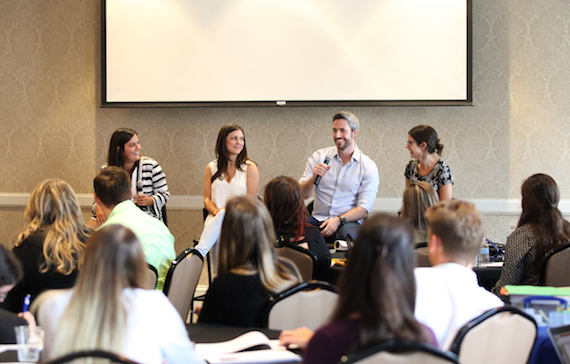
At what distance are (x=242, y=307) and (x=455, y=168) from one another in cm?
371

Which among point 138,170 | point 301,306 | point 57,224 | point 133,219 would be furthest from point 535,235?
point 138,170

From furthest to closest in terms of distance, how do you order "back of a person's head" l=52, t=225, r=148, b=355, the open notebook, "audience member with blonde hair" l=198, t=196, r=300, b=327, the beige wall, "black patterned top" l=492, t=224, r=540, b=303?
the beige wall
"black patterned top" l=492, t=224, r=540, b=303
"audience member with blonde hair" l=198, t=196, r=300, b=327
the open notebook
"back of a person's head" l=52, t=225, r=148, b=355

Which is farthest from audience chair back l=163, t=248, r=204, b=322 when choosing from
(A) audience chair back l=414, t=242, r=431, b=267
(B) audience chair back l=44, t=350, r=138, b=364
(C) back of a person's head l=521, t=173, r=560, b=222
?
(C) back of a person's head l=521, t=173, r=560, b=222

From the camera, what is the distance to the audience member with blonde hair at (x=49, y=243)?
2293mm

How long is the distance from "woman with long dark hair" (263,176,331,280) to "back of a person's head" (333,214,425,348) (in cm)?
161

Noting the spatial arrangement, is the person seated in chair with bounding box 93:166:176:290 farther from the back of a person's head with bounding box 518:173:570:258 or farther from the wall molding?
the wall molding

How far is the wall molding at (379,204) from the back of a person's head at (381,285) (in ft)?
12.8

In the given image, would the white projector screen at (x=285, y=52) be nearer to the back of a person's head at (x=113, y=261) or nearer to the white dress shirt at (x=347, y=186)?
the white dress shirt at (x=347, y=186)

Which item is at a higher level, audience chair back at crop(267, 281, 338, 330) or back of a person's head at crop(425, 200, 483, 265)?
back of a person's head at crop(425, 200, 483, 265)

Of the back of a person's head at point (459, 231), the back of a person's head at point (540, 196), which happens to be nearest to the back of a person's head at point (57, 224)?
the back of a person's head at point (459, 231)

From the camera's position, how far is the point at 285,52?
497 centimetres

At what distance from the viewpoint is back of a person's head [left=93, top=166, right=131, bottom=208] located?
2812 millimetres

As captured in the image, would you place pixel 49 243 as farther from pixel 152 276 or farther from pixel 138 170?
pixel 138 170

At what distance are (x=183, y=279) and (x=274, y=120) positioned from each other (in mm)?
2803
